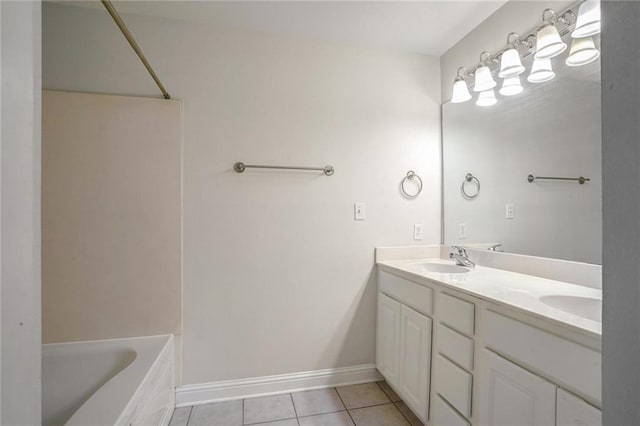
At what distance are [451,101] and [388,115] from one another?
0.45m

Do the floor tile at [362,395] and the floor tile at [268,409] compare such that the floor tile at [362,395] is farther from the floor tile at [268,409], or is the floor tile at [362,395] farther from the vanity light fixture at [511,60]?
the vanity light fixture at [511,60]

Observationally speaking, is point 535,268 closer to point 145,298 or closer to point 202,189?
point 202,189

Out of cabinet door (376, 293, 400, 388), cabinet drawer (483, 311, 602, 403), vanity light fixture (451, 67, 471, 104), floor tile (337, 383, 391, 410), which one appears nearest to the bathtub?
floor tile (337, 383, 391, 410)

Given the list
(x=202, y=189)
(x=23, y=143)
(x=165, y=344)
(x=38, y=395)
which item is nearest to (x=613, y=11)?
(x=23, y=143)

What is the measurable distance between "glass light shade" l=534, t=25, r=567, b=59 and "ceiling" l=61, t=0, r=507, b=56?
1.36 feet

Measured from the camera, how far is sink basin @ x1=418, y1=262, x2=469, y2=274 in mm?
1772

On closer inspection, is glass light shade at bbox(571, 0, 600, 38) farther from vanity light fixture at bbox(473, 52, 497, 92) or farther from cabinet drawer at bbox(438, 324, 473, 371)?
cabinet drawer at bbox(438, 324, 473, 371)

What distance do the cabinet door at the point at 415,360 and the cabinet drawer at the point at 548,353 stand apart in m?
0.42

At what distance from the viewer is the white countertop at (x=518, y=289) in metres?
0.88

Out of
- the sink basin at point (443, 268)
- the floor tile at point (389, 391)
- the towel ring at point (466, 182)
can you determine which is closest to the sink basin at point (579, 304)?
the sink basin at point (443, 268)

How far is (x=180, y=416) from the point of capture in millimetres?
1622

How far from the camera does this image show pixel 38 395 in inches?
15.2

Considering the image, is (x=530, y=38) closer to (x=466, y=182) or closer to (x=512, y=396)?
(x=466, y=182)

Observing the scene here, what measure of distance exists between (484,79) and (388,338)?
1.73 m
